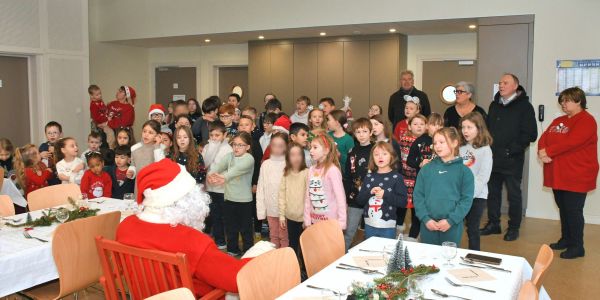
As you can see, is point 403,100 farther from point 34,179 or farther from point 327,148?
point 34,179

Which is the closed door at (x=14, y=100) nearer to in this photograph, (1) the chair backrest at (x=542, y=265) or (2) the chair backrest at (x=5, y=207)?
(2) the chair backrest at (x=5, y=207)

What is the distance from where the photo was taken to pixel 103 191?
5.31 metres

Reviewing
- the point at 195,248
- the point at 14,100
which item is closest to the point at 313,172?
the point at 195,248

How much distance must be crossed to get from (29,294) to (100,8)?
856 cm

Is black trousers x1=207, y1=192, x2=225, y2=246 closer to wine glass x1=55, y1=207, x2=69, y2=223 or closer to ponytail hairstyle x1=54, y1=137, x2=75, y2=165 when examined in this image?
ponytail hairstyle x1=54, y1=137, x2=75, y2=165

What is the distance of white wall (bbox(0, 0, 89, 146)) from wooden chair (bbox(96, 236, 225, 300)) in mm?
7142

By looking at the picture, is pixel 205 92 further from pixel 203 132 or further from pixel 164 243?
pixel 164 243

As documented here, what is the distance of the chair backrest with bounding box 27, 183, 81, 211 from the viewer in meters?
4.48

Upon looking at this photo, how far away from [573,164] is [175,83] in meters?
8.78

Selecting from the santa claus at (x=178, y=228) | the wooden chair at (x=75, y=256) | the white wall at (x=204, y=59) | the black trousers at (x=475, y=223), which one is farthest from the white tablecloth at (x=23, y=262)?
the white wall at (x=204, y=59)

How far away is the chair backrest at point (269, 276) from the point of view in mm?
2402

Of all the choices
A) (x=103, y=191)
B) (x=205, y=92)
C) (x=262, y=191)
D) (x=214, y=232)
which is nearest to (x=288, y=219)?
(x=262, y=191)

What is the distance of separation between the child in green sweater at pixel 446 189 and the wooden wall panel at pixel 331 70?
585 cm

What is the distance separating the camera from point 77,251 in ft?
11.0
